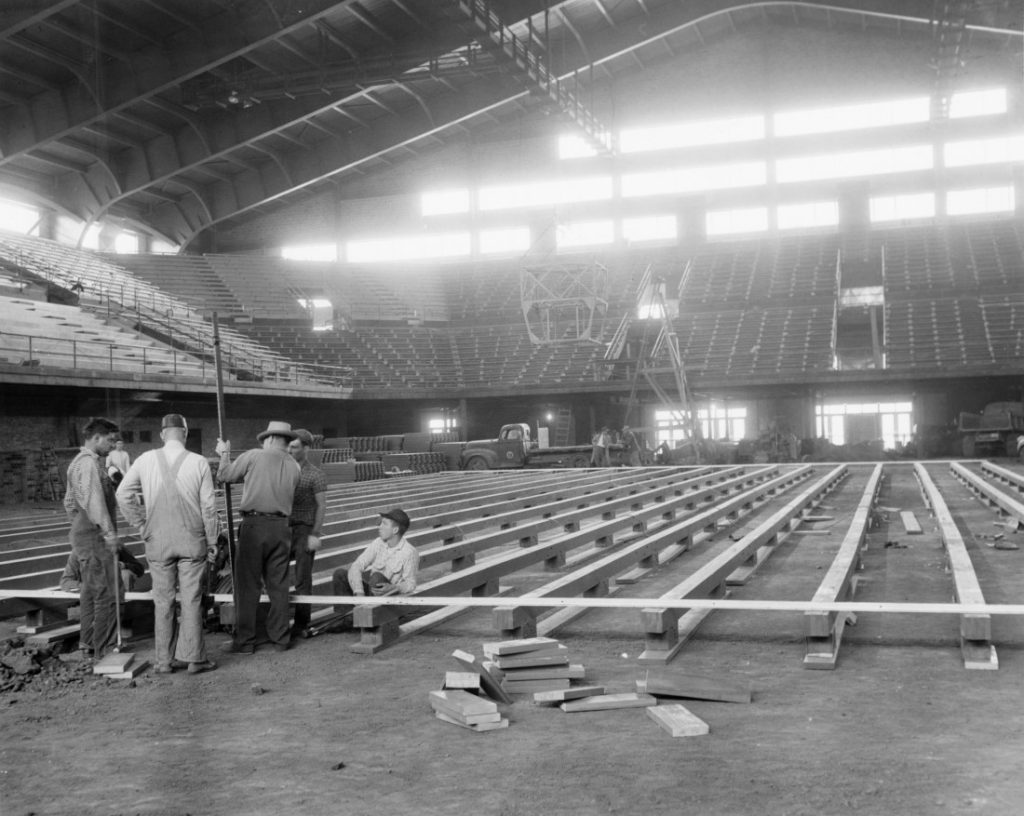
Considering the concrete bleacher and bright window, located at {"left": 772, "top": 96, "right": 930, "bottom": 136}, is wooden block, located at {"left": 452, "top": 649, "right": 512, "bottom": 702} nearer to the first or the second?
the concrete bleacher

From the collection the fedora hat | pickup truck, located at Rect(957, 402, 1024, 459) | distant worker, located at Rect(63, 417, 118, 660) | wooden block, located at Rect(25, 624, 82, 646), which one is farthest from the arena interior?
the fedora hat

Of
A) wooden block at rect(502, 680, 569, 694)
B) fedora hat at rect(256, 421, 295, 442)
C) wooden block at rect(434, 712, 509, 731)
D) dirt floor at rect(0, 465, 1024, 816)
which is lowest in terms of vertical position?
dirt floor at rect(0, 465, 1024, 816)

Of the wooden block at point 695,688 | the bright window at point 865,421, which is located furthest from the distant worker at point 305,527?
the bright window at point 865,421

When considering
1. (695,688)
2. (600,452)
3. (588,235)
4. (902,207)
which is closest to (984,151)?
(902,207)

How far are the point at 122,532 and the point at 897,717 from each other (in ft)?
26.5

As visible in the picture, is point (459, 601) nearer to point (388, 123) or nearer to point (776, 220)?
point (388, 123)

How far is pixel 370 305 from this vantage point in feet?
119

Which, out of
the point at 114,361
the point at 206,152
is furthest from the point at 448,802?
the point at 206,152

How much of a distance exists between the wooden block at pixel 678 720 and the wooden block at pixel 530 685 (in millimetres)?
632

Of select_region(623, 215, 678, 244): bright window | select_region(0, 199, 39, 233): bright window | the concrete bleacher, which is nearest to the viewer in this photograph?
the concrete bleacher

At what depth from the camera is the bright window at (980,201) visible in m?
35.7

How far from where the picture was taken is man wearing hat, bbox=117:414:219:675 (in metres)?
5.21

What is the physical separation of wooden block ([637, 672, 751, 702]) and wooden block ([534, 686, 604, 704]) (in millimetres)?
215

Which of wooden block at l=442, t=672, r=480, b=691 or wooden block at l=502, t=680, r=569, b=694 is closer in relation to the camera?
wooden block at l=442, t=672, r=480, b=691
